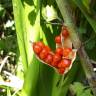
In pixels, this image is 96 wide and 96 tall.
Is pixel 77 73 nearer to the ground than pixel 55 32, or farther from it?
nearer to the ground

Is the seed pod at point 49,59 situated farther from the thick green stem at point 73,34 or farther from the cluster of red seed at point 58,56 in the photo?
the thick green stem at point 73,34

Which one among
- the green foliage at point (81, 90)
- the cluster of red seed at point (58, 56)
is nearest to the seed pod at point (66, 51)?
the cluster of red seed at point (58, 56)

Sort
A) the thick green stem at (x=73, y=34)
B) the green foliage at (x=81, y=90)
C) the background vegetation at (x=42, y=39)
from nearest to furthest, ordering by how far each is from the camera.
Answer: the thick green stem at (x=73, y=34) → the green foliage at (x=81, y=90) → the background vegetation at (x=42, y=39)

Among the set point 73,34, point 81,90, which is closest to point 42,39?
point 81,90

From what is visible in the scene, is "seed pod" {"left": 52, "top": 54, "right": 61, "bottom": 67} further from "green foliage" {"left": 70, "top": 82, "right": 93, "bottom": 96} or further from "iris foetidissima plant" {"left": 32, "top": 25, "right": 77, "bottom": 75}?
"green foliage" {"left": 70, "top": 82, "right": 93, "bottom": 96}

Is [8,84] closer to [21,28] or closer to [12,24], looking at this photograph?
[21,28]

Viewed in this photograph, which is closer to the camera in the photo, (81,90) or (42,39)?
(81,90)

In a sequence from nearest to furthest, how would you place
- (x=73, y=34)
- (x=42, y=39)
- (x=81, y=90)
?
(x=73, y=34) < (x=81, y=90) < (x=42, y=39)

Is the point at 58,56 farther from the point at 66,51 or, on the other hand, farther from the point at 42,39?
the point at 42,39

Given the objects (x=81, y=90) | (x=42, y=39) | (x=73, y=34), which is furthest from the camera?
(x=42, y=39)

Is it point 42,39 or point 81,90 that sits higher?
point 42,39

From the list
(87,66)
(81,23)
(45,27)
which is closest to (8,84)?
(45,27)
